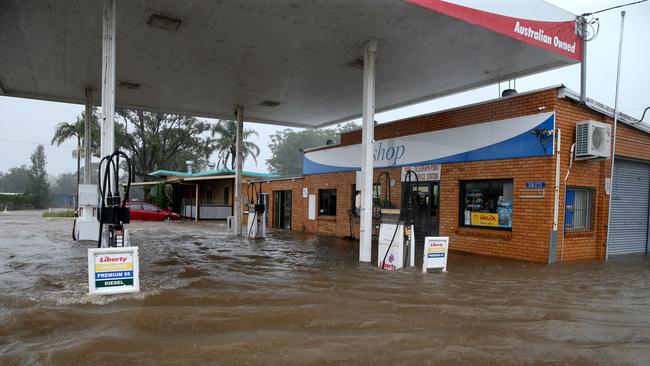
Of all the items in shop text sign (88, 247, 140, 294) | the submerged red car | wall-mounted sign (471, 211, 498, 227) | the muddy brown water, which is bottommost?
the submerged red car

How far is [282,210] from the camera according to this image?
21.2 m

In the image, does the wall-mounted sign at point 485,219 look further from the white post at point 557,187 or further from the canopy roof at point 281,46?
the canopy roof at point 281,46

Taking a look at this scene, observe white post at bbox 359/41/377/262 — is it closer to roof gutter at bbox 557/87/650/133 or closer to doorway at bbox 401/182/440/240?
doorway at bbox 401/182/440/240

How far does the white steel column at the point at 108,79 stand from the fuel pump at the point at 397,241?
5.56 metres

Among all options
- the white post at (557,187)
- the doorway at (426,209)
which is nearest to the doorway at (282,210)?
the doorway at (426,209)

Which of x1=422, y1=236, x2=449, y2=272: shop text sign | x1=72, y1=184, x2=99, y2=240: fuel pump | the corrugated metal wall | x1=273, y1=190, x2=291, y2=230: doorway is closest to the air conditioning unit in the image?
the corrugated metal wall

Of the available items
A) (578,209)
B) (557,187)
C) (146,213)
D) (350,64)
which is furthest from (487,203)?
(146,213)

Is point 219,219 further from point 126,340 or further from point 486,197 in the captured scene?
point 126,340

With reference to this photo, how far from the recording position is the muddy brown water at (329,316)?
4004 millimetres

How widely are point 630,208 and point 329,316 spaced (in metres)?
10.4

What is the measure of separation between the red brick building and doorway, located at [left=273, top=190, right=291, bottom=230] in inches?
293

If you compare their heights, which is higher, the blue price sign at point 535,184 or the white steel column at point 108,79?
the white steel column at point 108,79

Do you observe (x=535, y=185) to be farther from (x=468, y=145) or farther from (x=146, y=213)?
(x=146, y=213)

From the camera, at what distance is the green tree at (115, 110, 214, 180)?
127 feet
